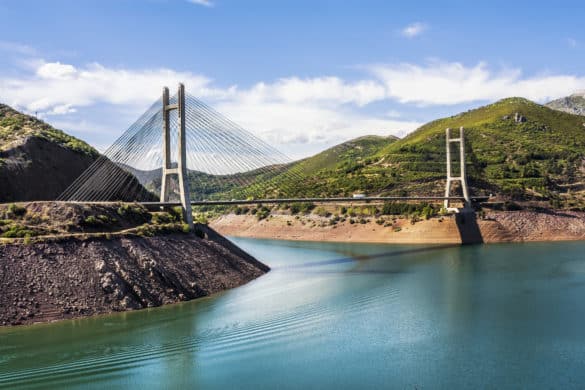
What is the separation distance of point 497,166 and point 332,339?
50976 millimetres

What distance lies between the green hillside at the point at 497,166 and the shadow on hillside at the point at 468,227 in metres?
5.45

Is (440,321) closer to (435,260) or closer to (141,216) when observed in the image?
(141,216)

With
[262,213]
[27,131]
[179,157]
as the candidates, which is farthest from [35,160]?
[262,213]

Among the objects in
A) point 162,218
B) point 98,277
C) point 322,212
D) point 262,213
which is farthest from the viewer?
point 262,213

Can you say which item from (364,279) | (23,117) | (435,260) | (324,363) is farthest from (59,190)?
(324,363)

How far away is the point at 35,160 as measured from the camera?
33969 millimetres

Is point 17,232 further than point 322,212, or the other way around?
point 322,212

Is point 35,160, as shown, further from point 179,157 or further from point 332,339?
point 332,339

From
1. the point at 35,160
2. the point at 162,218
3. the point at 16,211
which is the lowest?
the point at 162,218

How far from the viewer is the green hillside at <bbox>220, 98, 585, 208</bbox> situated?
56.0 meters

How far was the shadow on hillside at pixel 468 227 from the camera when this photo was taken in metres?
46.8

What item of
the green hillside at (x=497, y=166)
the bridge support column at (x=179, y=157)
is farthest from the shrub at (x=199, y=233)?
the green hillside at (x=497, y=166)

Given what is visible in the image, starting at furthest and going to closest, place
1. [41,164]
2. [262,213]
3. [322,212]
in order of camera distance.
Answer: [262,213] < [322,212] < [41,164]

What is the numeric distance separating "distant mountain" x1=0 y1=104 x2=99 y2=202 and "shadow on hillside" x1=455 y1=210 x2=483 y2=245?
28.7m
